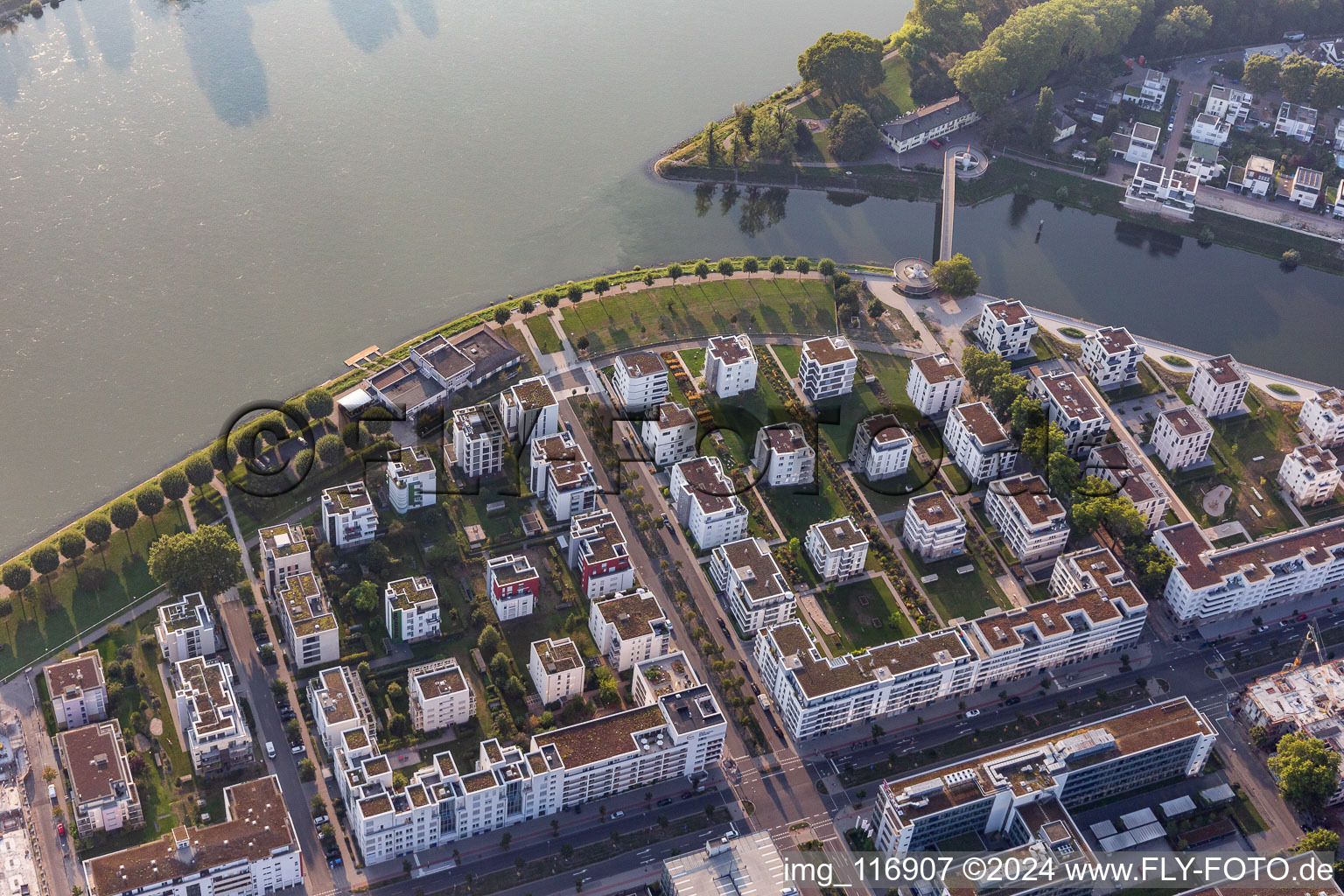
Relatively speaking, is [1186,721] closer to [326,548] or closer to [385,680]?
[385,680]

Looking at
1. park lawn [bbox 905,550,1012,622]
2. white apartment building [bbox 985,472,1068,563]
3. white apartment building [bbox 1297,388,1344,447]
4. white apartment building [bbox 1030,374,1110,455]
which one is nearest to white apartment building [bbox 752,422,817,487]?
park lawn [bbox 905,550,1012,622]

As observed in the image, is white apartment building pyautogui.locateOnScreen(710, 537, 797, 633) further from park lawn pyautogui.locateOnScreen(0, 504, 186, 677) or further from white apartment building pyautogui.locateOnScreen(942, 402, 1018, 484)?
park lawn pyautogui.locateOnScreen(0, 504, 186, 677)

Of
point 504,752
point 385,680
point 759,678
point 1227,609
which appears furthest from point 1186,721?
point 385,680

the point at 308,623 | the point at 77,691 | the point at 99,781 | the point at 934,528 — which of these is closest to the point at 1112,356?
the point at 934,528

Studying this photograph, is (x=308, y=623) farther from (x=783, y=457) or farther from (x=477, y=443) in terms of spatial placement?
(x=783, y=457)

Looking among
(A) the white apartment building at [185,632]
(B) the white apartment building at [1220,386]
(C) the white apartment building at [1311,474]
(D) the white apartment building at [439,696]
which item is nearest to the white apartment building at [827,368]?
(B) the white apartment building at [1220,386]

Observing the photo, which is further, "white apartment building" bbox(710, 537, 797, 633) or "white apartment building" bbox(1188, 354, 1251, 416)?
"white apartment building" bbox(1188, 354, 1251, 416)

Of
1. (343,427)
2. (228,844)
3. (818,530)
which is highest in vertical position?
(343,427)
